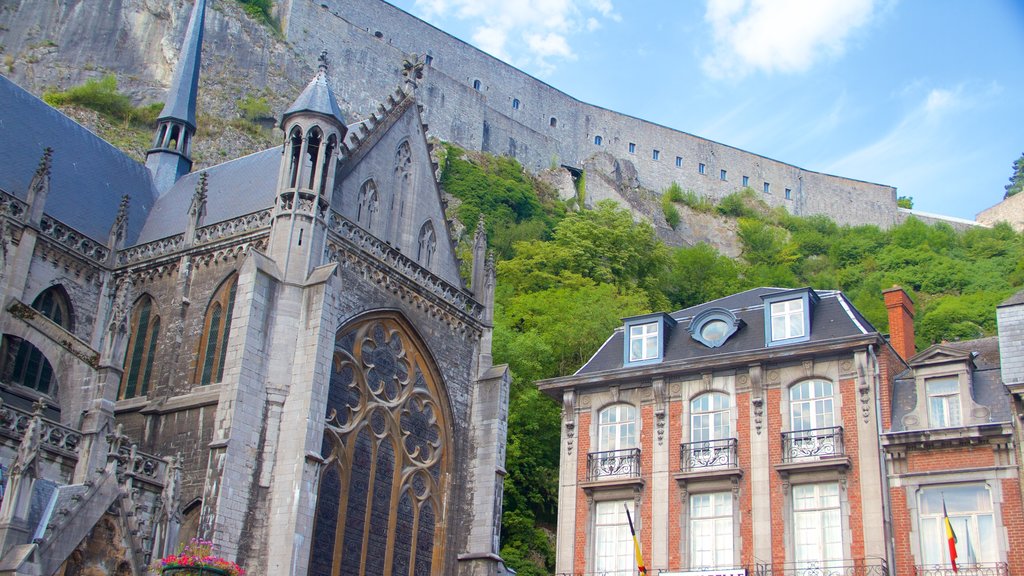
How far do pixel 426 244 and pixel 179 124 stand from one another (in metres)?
10.1

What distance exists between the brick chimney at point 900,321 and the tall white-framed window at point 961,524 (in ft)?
15.8

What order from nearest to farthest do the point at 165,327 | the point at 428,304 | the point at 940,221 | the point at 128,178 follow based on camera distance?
the point at 165,327, the point at 428,304, the point at 128,178, the point at 940,221

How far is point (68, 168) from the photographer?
23734 millimetres

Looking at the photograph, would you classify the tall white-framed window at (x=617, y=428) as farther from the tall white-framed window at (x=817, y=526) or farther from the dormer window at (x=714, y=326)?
the tall white-framed window at (x=817, y=526)

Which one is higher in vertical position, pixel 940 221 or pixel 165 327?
pixel 940 221

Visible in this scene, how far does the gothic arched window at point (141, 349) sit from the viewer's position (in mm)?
20797

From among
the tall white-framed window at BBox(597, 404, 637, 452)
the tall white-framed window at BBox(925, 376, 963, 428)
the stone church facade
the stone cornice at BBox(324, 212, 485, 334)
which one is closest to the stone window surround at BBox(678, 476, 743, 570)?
the tall white-framed window at BBox(597, 404, 637, 452)

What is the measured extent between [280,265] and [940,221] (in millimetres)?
76440

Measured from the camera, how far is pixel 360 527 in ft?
65.5

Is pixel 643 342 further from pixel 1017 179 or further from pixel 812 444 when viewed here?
pixel 1017 179

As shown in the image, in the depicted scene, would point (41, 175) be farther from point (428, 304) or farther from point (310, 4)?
point (310, 4)

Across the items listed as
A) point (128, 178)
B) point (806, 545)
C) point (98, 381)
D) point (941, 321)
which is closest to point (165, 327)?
point (98, 381)

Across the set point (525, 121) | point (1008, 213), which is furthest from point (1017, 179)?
point (525, 121)

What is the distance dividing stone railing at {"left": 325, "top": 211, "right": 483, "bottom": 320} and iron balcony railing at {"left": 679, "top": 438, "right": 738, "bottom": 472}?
6.25m
